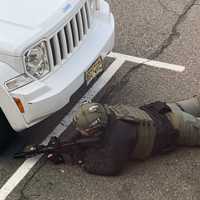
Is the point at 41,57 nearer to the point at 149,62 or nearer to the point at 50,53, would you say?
the point at 50,53

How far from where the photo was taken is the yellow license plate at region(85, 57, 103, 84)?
4551 mm

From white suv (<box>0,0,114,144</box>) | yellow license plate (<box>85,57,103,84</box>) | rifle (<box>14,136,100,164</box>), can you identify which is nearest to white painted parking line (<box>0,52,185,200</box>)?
rifle (<box>14,136,100,164</box>)

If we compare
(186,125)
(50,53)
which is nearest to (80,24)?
(50,53)

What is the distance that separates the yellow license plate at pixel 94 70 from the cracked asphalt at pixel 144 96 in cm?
56

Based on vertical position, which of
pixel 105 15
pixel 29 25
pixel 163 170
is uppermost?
pixel 29 25

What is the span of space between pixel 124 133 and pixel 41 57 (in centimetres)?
86

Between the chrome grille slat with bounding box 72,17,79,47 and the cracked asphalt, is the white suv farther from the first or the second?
the cracked asphalt

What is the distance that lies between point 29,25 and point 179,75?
1.95m

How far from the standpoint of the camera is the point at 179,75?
5.55 metres

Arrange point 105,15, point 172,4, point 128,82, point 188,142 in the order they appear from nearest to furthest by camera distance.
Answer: point 188,142, point 105,15, point 128,82, point 172,4

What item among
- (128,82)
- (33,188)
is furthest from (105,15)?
(33,188)

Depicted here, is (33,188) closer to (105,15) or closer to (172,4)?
(105,15)

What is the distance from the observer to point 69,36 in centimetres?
446

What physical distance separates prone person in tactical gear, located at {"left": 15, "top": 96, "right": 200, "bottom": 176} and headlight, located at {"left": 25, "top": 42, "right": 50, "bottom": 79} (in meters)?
0.42
